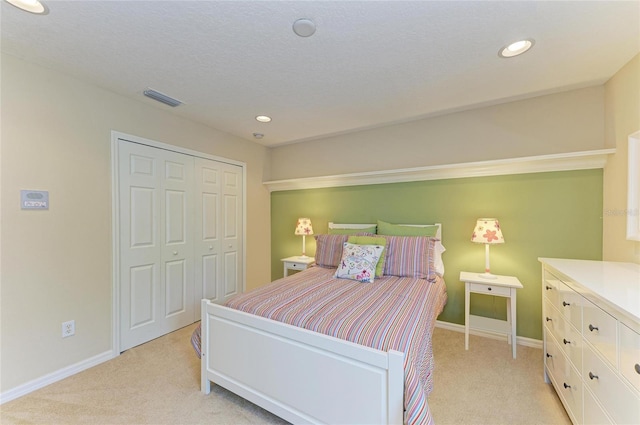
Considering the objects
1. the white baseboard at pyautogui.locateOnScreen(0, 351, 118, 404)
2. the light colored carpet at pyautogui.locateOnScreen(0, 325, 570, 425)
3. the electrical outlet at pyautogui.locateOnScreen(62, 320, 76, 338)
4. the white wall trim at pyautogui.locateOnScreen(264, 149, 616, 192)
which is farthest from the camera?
the white wall trim at pyautogui.locateOnScreen(264, 149, 616, 192)

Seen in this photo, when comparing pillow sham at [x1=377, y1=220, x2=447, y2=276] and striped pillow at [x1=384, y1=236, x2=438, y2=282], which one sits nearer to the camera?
striped pillow at [x1=384, y1=236, x2=438, y2=282]

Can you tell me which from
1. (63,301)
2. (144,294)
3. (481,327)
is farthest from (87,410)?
(481,327)

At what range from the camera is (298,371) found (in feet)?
4.75

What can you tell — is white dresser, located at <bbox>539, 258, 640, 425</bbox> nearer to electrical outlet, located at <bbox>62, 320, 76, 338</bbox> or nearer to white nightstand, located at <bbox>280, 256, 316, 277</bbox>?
white nightstand, located at <bbox>280, 256, 316, 277</bbox>

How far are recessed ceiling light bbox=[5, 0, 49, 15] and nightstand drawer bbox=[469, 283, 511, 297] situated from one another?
11.6ft

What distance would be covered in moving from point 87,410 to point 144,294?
1032 mm

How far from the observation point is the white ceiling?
4.62 feet

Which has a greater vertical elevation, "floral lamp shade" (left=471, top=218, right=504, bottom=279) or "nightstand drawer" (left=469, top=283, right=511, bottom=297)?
"floral lamp shade" (left=471, top=218, right=504, bottom=279)

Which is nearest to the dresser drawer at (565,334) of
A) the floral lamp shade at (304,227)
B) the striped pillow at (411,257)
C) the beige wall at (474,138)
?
the striped pillow at (411,257)

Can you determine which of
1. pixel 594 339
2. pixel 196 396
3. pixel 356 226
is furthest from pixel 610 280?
pixel 196 396

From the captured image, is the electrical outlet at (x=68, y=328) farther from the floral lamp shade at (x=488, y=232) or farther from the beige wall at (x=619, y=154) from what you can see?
the beige wall at (x=619, y=154)

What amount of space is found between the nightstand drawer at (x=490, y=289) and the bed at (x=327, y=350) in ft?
1.44

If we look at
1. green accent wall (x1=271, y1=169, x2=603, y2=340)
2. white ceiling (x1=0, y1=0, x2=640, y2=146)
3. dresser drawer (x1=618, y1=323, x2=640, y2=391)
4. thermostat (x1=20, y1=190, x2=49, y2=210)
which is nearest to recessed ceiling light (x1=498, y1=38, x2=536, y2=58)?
white ceiling (x1=0, y1=0, x2=640, y2=146)

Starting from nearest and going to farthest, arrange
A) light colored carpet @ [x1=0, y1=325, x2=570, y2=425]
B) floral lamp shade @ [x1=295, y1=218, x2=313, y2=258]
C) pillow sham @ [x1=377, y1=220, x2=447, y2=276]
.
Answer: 1. light colored carpet @ [x1=0, y1=325, x2=570, y2=425]
2. pillow sham @ [x1=377, y1=220, x2=447, y2=276]
3. floral lamp shade @ [x1=295, y1=218, x2=313, y2=258]
